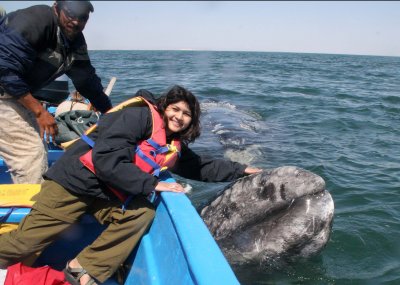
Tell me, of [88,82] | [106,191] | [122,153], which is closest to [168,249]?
[106,191]

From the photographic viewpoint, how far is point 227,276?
2176 millimetres

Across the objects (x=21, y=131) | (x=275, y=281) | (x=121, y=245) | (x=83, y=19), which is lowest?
(x=275, y=281)

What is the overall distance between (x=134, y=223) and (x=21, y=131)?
151cm

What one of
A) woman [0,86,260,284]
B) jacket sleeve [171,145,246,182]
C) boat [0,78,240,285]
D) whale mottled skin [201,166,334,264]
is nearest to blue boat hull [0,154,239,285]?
boat [0,78,240,285]

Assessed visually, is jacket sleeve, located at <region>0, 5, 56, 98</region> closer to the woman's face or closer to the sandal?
the woman's face

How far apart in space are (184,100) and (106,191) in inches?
37.5

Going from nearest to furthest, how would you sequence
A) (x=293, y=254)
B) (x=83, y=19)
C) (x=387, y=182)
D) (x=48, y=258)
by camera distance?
(x=83, y=19), (x=48, y=258), (x=293, y=254), (x=387, y=182)

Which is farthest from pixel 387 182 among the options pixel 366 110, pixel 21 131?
pixel 366 110

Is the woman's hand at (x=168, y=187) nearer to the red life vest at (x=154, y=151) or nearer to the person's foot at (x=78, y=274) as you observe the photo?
the red life vest at (x=154, y=151)

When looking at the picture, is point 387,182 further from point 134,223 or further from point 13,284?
point 13,284

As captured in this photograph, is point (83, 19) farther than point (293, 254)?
No

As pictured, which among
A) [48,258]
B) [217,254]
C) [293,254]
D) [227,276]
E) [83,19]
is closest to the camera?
[227,276]

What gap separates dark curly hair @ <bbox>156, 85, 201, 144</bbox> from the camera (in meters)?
3.28

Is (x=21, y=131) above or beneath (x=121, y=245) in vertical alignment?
above
